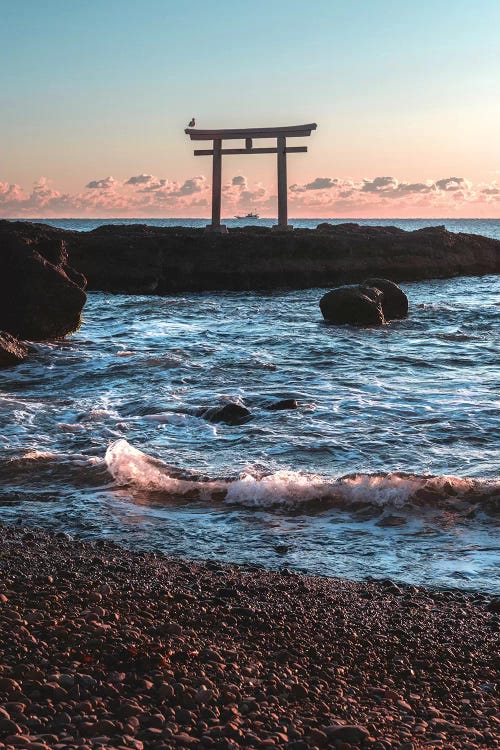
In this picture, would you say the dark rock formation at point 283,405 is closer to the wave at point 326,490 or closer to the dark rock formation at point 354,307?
the wave at point 326,490

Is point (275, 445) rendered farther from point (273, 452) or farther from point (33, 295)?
point (33, 295)

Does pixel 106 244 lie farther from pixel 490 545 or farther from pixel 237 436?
pixel 490 545

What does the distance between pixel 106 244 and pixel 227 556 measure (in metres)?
24.4

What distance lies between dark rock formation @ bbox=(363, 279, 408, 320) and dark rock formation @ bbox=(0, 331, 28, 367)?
10103 millimetres

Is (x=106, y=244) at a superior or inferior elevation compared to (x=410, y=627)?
superior

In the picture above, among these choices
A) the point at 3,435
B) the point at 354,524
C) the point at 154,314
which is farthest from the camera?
the point at 154,314

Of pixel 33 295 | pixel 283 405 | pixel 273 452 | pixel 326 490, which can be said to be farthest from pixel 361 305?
pixel 326 490

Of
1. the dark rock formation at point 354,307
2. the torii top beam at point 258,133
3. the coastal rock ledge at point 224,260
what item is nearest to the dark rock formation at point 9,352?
the dark rock formation at point 354,307

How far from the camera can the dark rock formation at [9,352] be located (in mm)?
14695

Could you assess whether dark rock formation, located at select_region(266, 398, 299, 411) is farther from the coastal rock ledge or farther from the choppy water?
the coastal rock ledge

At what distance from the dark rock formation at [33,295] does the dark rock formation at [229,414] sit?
25.3 feet

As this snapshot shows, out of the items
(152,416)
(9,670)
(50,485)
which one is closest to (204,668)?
(9,670)

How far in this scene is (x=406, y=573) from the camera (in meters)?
6.01

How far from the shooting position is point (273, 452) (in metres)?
9.34
